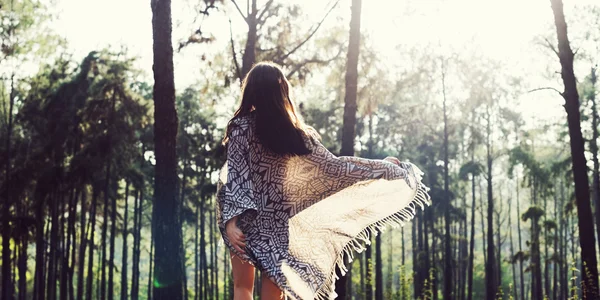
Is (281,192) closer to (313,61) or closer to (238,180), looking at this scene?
(238,180)

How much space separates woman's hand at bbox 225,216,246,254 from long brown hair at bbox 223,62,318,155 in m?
0.57

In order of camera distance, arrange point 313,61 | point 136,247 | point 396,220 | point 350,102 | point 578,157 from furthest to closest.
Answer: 1. point 136,247
2. point 313,61
3. point 350,102
4. point 578,157
5. point 396,220

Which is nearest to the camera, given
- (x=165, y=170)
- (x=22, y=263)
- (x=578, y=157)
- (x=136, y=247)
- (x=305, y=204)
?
(x=305, y=204)

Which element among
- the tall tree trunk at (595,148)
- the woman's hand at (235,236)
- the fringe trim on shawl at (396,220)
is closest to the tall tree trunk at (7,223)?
the fringe trim on shawl at (396,220)

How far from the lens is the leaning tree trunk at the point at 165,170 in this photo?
26.5ft

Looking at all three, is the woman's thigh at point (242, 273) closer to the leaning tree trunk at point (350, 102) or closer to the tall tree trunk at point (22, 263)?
the leaning tree trunk at point (350, 102)

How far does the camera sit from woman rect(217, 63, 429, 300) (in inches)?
148

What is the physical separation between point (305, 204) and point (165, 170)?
4326 millimetres

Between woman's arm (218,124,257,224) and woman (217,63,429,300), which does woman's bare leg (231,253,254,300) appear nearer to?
woman (217,63,429,300)

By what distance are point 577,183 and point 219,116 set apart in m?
25.0

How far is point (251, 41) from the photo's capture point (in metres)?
16.2

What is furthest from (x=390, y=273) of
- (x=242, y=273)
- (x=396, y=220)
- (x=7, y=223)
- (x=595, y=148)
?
(x=7, y=223)

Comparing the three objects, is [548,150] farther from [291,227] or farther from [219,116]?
[291,227]

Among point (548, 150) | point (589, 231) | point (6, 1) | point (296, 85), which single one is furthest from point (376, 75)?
point (548, 150)
